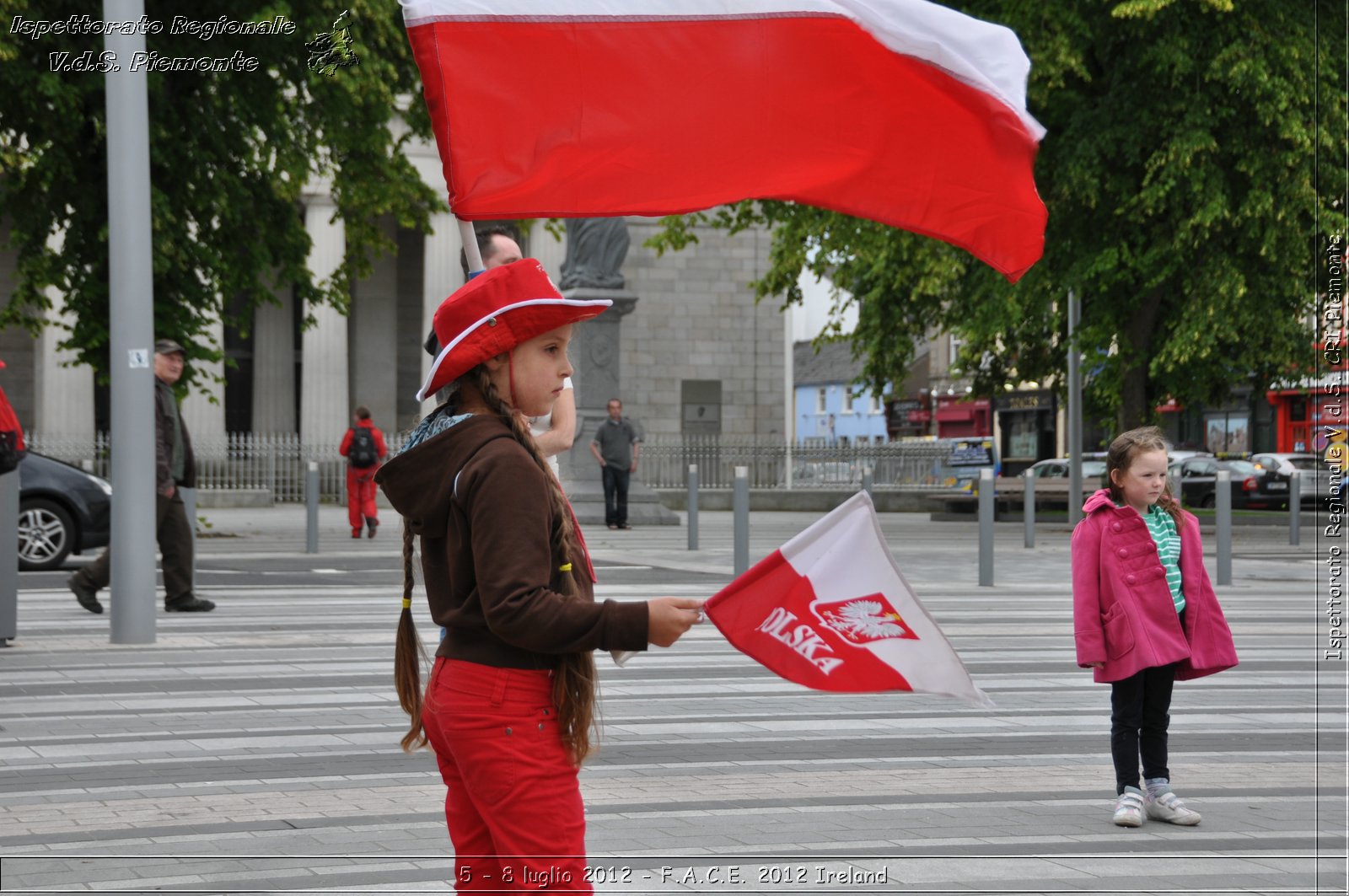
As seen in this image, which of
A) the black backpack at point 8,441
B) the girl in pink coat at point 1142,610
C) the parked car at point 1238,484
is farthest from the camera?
the parked car at point 1238,484

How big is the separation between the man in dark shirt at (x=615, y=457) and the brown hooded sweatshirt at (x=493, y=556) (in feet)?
72.6

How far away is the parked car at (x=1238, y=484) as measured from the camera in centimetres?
3991

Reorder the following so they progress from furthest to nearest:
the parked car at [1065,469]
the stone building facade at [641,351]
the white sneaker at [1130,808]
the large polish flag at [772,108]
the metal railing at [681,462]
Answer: the stone building facade at [641,351]
the metal railing at [681,462]
the parked car at [1065,469]
the white sneaker at [1130,808]
the large polish flag at [772,108]

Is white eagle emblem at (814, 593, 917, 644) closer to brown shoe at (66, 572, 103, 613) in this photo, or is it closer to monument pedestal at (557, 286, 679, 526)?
brown shoe at (66, 572, 103, 613)

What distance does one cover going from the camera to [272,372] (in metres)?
48.8

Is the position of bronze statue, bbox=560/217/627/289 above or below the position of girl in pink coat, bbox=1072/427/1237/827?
above

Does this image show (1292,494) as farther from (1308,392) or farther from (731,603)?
(731,603)

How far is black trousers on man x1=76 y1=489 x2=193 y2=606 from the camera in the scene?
12.5 m

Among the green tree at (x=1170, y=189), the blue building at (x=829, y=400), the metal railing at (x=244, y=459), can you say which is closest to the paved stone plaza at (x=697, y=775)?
the green tree at (x=1170, y=189)

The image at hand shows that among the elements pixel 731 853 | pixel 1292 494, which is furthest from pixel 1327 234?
pixel 731 853

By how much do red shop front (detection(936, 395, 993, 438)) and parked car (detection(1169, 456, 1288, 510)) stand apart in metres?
17.1

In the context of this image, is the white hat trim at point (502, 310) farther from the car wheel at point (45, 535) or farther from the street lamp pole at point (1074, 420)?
the street lamp pole at point (1074, 420)

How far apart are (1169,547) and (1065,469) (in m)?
32.5

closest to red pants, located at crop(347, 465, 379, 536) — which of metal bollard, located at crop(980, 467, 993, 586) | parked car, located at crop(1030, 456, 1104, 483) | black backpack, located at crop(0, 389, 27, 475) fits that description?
metal bollard, located at crop(980, 467, 993, 586)
